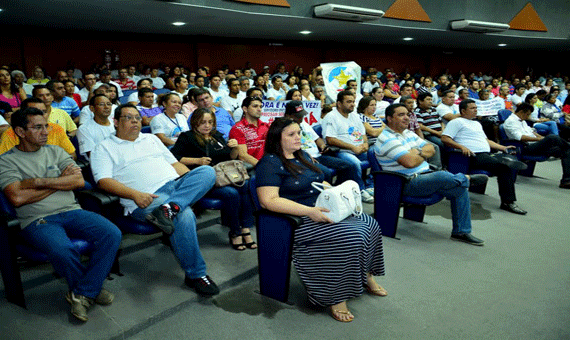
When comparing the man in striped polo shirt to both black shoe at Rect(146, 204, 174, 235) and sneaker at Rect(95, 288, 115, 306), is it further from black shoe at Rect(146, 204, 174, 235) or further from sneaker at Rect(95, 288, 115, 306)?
sneaker at Rect(95, 288, 115, 306)

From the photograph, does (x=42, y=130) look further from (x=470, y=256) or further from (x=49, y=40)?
(x=49, y=40)

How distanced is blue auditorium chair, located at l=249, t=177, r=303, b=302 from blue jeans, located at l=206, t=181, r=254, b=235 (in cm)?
63

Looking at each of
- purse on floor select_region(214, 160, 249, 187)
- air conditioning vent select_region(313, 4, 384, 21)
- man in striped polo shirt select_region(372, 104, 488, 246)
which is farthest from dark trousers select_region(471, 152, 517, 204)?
air conditioning vent select_region(313, 4, 384, 21)

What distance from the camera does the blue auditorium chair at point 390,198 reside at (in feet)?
10.9

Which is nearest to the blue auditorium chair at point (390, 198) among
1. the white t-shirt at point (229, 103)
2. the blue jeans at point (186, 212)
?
the blue jeans at point (186, 212)

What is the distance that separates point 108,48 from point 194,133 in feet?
29.4

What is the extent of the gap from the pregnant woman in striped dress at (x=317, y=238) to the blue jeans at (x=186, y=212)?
51 cm

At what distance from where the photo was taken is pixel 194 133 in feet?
10.9

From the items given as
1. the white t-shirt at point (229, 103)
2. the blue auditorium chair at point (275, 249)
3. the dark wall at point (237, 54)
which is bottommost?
the blue auditorium chair at point (275, 249)

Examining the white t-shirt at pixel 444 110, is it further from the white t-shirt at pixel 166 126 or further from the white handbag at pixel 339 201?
the white handbag at pixel 339 201

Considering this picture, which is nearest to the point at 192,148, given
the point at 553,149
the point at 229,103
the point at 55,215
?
the point at 55,215

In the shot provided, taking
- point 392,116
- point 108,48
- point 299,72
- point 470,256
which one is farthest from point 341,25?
point 470,256

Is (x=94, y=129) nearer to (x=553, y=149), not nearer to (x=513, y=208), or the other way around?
(x=513, y=208)

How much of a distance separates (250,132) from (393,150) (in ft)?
4.24
